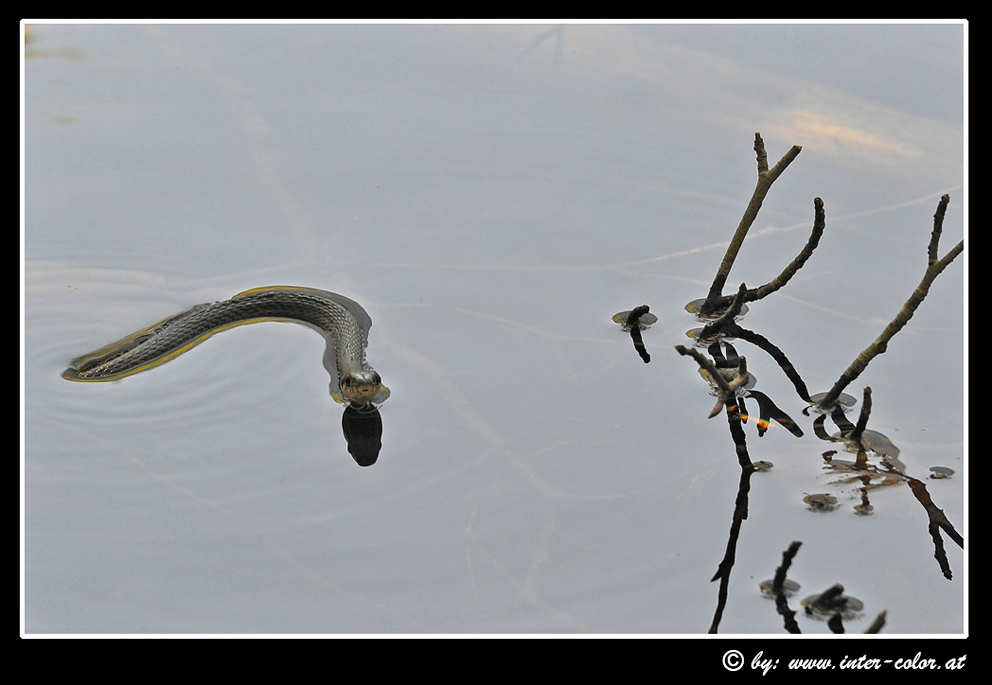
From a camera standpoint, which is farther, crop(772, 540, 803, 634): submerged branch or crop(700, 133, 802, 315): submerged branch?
crop(700, 133, 802, 315): submerged branch

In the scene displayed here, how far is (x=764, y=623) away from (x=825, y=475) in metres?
0.98

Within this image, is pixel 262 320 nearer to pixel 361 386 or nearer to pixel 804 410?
Answer: pixel 361 386

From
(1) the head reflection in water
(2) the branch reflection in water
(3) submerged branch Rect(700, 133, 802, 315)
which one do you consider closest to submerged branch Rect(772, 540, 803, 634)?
(2) the branch reflection in water

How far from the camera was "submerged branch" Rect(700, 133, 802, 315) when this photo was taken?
495cm

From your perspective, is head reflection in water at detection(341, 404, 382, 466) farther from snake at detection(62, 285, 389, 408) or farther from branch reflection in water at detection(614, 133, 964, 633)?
branch reflection in water at detection(614, 133, 964, 633)

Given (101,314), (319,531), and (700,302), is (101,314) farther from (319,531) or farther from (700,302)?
(700,302)

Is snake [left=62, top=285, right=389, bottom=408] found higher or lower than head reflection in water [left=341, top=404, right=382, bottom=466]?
higher

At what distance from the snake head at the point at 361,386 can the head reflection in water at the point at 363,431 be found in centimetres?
5

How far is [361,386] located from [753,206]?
232 centimetres

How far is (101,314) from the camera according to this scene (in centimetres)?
619

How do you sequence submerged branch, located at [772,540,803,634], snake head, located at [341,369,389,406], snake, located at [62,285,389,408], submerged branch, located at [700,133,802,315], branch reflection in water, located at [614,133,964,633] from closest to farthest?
submerged branch, located at [772,540,803,634] → branch reflection in water, located at [614,133,964,633] → submerged branch, located at [700,133,802,315] → snake head, located at [341,369,389,406] → snake, located at [62,285,389,408]

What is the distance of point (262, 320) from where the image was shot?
6.27 meters

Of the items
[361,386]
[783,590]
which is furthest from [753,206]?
[361,386]

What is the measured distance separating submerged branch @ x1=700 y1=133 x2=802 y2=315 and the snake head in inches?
81.4
